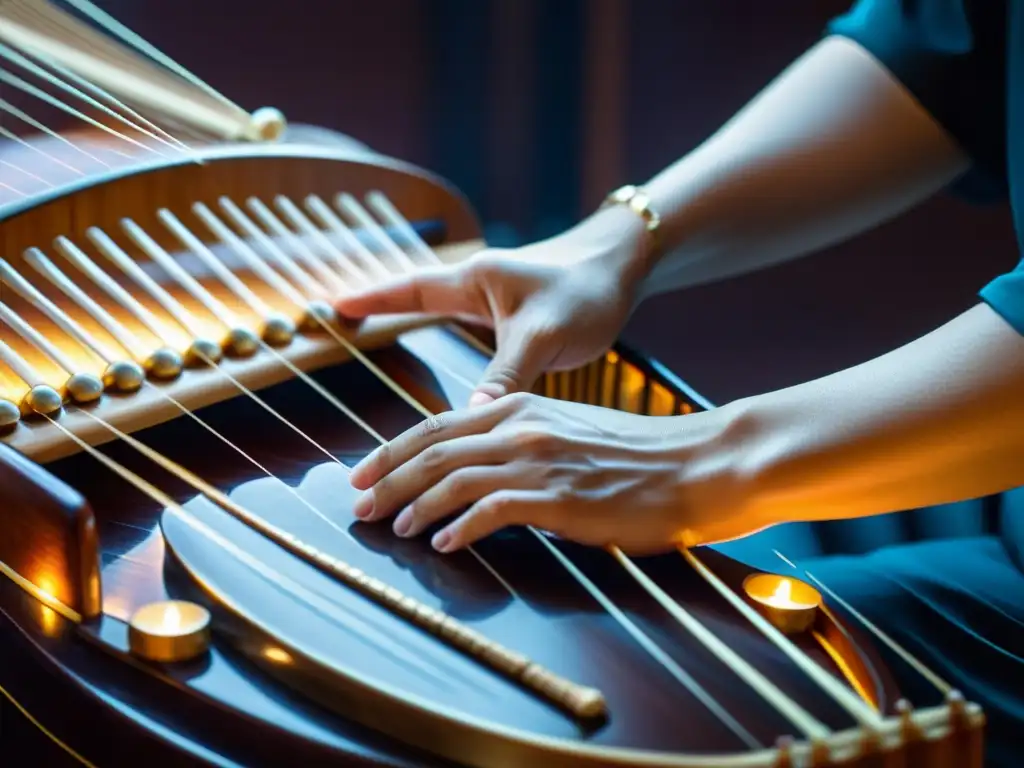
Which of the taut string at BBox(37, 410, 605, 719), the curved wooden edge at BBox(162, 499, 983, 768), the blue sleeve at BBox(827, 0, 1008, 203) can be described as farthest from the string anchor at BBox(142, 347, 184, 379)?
the blue sleeve at BBox(827, 0, 1008, 203)

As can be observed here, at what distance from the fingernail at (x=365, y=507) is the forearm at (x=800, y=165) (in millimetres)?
467

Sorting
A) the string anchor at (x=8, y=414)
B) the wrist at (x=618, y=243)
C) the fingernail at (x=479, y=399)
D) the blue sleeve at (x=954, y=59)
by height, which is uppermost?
the blue sleeve at (x=954, y=59)

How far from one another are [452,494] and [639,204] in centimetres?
49

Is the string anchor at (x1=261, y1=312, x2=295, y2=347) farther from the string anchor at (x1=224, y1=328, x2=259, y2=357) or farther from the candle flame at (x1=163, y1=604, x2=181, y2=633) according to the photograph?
the candle flame at (x1=163, y1=604, x2=181, y2=633)

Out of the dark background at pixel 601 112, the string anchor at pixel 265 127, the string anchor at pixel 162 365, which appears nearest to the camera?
the string anchor at pixel 162 365

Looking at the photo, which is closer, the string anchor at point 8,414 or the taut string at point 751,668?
the taut string at point 751,668

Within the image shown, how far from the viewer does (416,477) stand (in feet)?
2.53

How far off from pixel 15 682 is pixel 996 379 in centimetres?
61

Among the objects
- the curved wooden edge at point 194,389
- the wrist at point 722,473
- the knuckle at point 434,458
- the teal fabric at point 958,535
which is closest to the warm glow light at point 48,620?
the curved wooden edge at point 194,389

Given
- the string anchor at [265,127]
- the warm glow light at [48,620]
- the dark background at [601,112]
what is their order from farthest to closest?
1. the dark background at [601,112]
2. the string anchor at [265,127]
3. the warm glow light at [48,620]

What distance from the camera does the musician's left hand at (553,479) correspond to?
76cm

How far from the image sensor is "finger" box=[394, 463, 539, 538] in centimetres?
76

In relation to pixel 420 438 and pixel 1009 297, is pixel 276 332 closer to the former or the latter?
pixel 420 438

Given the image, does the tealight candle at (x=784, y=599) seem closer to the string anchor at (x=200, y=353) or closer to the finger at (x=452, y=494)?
the finger at (x=452, y=494)
